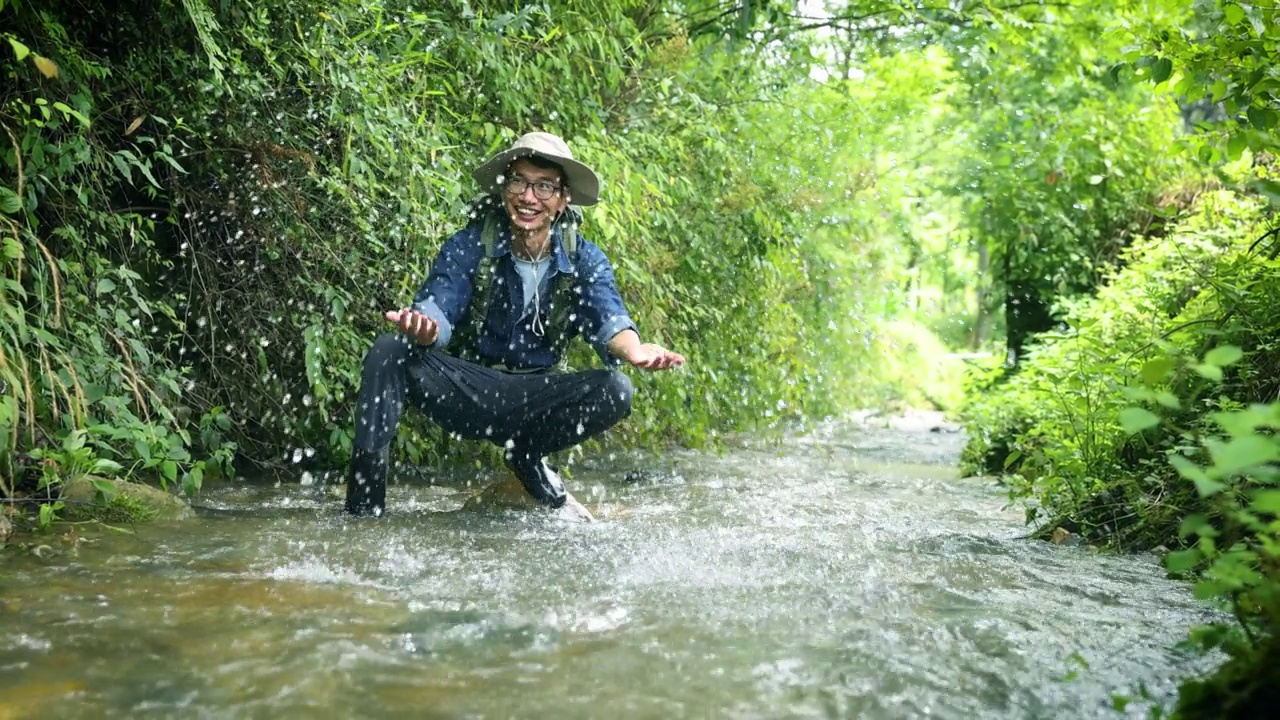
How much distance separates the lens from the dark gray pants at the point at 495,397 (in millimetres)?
4891

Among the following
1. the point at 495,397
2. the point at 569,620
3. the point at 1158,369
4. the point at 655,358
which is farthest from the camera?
the point at 495,397

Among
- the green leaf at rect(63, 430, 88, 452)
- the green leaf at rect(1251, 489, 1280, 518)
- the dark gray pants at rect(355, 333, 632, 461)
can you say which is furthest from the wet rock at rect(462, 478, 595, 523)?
the green leaf at rect(1251, 489, 1280, 518)

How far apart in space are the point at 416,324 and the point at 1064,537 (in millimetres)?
2854

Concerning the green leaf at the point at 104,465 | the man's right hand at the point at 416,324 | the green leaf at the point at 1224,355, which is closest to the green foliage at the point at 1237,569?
the green leaf at the point at 1224,355

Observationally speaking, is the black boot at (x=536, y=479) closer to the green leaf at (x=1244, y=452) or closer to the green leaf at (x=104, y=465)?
the green leaf at (x=104, y=465)

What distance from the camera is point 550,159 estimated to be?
5148 millimetres

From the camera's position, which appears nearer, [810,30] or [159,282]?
[159,282]

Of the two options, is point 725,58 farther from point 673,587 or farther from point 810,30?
point 673,587

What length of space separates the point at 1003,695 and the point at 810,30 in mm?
7847

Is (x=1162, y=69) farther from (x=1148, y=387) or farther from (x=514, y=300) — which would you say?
(x=514, y=300)

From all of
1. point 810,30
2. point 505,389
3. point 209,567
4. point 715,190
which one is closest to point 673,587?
point 209,567

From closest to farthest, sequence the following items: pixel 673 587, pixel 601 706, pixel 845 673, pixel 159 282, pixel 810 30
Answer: pixel 601 706 < pixel 845 673 < pixel 673 587 < pixel 159 282 < pixel 810 30

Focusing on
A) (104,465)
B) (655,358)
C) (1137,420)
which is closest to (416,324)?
(655,358)

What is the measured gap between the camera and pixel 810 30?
378 inches
